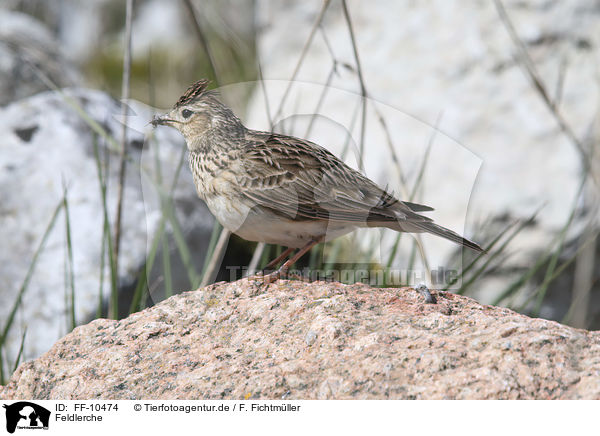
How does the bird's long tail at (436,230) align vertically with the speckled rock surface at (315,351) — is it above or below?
above

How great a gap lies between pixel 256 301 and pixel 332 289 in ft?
1.03

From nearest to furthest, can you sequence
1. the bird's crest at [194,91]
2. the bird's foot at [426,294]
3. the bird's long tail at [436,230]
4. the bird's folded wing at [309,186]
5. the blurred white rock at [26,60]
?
the bird's foot at [426,294], the bird's long tail at [436,230], the bird's folded wing at [309,186], the bird's crest at [194,91], the blurred white rock at [26,60]

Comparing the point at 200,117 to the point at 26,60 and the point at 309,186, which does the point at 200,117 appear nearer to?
the point at 309,186

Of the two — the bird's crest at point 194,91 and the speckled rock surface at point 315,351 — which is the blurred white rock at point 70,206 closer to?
the bird's crest at point 194,91

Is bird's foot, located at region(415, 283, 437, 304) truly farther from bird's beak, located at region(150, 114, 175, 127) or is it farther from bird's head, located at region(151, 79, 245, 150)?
bird's beak, located at region(150, 114, 175, 127)

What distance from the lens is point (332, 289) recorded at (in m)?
3.00

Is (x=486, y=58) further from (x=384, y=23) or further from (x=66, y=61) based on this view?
(x=66, y=61)

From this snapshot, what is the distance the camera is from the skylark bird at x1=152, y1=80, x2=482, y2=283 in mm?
3186

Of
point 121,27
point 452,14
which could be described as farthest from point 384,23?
point 121,27

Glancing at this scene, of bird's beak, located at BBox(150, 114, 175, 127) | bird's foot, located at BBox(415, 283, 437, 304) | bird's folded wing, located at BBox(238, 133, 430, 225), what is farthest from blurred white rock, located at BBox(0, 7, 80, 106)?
bird's foot, located at BBox(415, 283, 437, 304)

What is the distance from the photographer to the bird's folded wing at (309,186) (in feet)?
10.4
